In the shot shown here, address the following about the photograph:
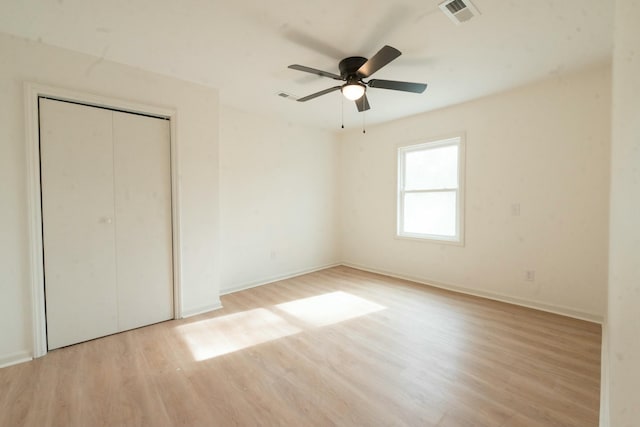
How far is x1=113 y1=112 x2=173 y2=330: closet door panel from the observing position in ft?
8.66

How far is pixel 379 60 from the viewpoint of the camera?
6.71 feet

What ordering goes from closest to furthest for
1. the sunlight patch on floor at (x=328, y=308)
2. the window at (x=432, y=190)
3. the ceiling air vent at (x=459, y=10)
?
the ceiling air vent at (x=459, y=10) → the sunlight patch on floor at (x=328, y=308) → the window at (x=432, y=190)

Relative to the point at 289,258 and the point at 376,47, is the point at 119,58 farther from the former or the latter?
the point at 289,258

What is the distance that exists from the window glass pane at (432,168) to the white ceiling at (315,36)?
43.1 inches

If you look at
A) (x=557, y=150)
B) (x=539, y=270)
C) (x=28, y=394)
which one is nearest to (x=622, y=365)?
(x=539, y=270)

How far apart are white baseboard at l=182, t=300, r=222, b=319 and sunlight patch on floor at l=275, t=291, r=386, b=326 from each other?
2.33 feet

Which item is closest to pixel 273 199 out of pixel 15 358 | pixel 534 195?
pixel 15 358

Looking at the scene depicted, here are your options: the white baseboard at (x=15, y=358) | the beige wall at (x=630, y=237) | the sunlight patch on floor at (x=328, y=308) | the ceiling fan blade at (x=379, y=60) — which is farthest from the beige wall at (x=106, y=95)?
the beige wall at (x=630, y=237)

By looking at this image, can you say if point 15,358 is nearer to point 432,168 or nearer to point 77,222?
point 77,222

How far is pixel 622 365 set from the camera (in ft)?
3.01

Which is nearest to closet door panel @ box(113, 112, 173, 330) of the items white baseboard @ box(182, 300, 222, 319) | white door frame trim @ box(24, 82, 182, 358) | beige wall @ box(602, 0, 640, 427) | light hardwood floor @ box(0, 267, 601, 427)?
white baseboard @ box(182, 300, 222, 319)

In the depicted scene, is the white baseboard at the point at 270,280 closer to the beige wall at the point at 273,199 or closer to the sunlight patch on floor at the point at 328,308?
the beige wall at the point at 273,199

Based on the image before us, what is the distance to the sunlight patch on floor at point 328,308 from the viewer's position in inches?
117

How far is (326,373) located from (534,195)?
10.0 ft
